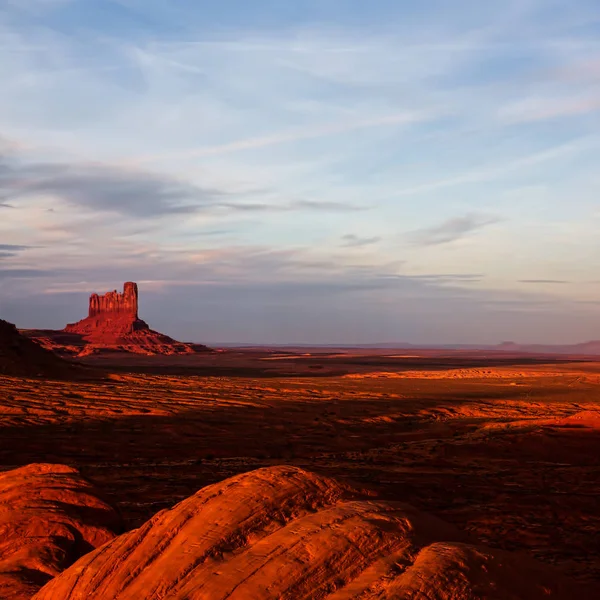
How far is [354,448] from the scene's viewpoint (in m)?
22.4

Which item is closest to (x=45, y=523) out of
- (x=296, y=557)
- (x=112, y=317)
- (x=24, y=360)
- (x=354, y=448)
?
(x=296, y=557)

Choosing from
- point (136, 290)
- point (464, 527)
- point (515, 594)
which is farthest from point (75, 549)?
point (136, 290)

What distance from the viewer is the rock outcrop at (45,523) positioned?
796 cm

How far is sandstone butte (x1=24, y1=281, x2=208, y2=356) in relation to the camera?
120250mm

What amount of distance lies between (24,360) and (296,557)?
44.9 metres

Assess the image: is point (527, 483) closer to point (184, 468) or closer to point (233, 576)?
point (184, 468)

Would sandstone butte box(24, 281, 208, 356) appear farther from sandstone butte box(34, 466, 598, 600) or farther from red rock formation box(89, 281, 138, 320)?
sandstone butte box(34, 466, 598, 600)

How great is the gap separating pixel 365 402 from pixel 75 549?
29986 mm

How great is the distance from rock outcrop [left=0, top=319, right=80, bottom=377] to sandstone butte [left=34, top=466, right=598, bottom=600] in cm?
4004

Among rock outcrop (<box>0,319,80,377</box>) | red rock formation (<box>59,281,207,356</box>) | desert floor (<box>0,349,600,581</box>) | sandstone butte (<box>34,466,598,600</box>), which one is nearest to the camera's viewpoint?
sandstone butte (<box>34,466,598,600</box>)

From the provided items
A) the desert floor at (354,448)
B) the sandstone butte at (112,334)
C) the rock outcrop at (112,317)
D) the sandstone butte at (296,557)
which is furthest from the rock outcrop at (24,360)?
the rock outcrop at (112,317)

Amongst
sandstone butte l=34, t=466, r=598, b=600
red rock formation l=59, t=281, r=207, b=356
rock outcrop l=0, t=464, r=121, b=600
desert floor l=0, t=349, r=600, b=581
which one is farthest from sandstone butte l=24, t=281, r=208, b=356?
sandstone butte l=34, t=466, r=598, b=600

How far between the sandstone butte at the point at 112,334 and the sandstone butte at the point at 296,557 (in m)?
106

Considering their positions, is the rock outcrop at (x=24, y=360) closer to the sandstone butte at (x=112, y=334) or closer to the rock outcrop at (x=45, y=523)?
the rock outcrop at (x=45, y=523)
